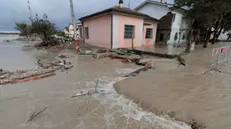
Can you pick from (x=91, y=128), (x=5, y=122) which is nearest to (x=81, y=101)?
(x=91, y=128)

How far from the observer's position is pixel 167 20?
1535cm

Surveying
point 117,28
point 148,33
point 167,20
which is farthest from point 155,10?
point 117,28

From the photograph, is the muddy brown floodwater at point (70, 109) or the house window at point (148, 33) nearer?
the muddy brown floodwater at point (70, 109)

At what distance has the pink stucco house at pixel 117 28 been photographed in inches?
403

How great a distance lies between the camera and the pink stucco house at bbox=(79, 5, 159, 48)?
33.6ft

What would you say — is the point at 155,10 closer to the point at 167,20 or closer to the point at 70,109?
the point at 167,20

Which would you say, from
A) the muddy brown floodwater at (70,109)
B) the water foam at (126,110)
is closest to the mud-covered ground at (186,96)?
the water foam at (126,110)

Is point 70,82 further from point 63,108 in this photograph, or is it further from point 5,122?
point 5,122

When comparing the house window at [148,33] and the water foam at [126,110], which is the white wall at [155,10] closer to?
the house window at [148,33]

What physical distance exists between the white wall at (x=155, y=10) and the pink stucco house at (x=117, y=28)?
371cm

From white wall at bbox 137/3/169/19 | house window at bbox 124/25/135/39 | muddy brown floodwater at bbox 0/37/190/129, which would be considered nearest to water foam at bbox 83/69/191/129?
muddy brown floodwater at bbox 0/37/190/129

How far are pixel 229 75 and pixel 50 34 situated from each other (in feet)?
59.4

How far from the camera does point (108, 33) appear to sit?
10.8 metres

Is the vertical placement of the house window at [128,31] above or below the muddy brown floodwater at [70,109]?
above
